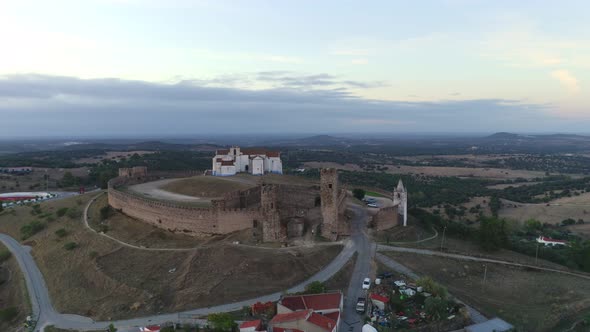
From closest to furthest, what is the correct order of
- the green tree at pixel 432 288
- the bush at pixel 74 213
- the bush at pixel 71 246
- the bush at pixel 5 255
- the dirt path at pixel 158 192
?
1. the green tree at pixel 432 288
2. the bush at pixel 71 246
3. the bush at pixel 5 255
4. the dirt path at pixel 158 192
5. the bush at pixel 74 213

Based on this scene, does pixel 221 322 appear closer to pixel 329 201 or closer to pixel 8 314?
pixel 329 201

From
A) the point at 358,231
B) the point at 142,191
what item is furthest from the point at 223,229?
the point at 142,191

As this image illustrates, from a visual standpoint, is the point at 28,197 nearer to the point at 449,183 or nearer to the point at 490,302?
the point at 490,302

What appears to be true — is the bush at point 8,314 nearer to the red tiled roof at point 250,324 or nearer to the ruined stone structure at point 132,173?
the red tiled roof at point 250,324

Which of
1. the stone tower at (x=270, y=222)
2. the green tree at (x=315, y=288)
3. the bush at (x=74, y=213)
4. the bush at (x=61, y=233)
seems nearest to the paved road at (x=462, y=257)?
the stone tower at (x=270, y=222)

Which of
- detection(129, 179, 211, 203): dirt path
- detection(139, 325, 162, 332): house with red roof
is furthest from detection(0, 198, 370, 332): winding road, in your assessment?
detection(129, 179, 211, 203): dirt path

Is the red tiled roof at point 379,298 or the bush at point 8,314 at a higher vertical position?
the red tiled roof at point 379,298
